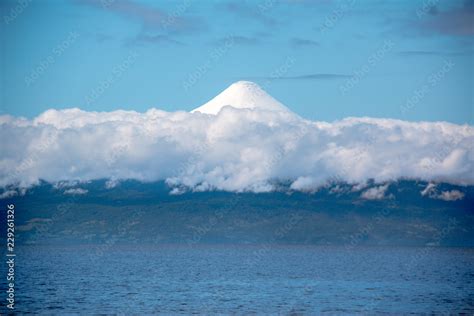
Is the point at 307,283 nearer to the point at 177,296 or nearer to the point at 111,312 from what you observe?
the point at 177,296

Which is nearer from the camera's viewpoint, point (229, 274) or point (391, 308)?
point (391, 308)

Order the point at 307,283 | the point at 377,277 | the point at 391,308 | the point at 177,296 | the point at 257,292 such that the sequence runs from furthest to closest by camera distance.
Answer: the point at 377,277, the point at 307,283, the point at 257,292, the point at 177,296, the point at 391,308

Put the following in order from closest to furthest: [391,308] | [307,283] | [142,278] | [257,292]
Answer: [391,308] → [257,292] → [307,283] → [142,278]

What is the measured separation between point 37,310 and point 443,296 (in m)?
70.2

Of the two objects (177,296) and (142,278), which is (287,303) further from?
(142,278)

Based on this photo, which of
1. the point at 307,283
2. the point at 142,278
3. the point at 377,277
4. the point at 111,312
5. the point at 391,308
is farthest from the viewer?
the point at 377,277

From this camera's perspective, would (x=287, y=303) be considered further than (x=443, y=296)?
No

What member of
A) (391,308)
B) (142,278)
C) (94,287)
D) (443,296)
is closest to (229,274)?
(142,278)

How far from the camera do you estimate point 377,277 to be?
192000 millimetres

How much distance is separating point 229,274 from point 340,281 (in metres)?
34.8

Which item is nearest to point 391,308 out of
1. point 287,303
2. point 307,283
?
point 287,303

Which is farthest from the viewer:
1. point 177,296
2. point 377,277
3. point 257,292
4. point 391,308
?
point 377,277

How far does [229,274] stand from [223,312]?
3464 inches

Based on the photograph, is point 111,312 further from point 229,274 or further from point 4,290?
point 229,274
